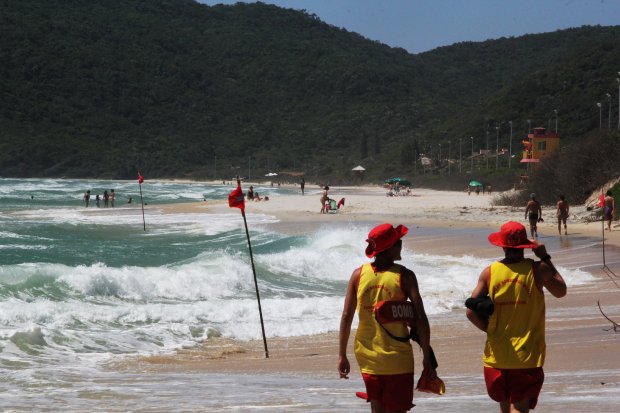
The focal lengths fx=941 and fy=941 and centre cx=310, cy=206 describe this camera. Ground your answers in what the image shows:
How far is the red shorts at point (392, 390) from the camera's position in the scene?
490 cm

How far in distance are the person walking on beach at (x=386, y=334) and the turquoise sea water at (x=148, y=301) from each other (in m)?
2.26

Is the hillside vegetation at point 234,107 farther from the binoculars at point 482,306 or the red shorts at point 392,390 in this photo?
the red shorts at point 392,390

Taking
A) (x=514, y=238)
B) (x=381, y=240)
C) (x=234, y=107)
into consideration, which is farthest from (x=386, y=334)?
(x=234, y=107)

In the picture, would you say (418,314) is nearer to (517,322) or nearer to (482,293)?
(482,293)

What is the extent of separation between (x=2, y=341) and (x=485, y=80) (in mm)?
191464

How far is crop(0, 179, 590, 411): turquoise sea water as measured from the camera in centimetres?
848

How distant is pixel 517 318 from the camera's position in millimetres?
5043

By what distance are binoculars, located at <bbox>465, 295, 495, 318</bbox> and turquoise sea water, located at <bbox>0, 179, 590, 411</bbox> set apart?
7.89 feet

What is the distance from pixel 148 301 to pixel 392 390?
1031 centimetres

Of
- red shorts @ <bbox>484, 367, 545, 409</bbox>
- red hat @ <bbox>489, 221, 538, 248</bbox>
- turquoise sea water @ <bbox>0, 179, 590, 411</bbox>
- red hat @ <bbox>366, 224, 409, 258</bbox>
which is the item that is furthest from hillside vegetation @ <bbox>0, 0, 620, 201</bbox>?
red hat @ <bbox>366, 224, 409, 258</bbox>

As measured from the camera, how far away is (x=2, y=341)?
34.2ft

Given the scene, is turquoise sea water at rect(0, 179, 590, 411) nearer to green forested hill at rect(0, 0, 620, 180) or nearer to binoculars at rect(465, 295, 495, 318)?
binoculars at rect(465, 295, 495, 318)

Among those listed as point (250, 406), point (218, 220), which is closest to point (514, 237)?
point (250, 406)

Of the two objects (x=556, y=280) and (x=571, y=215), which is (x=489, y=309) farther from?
(x=571, y=215)
